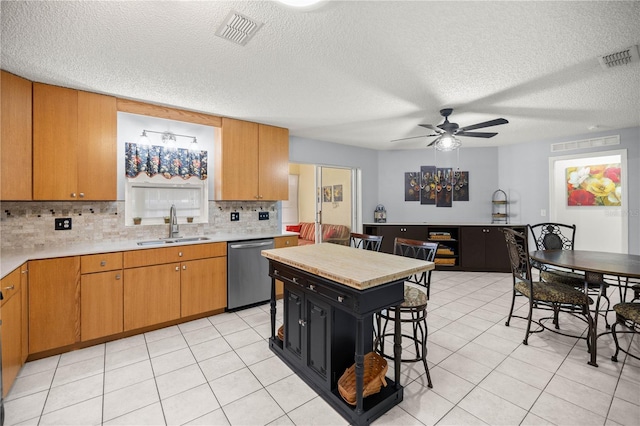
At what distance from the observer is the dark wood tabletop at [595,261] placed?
2.28 m

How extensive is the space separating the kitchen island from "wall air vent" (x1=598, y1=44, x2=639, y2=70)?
225cm

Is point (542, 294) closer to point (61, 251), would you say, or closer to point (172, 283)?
point (172, 283)

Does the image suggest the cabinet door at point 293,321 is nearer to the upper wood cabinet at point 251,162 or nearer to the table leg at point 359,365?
the table leg at point 359,365

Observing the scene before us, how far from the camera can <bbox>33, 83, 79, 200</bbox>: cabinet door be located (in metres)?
2.62

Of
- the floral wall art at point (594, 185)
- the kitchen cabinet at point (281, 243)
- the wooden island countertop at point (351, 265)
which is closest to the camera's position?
the wooden island countertop at point (351, 265)

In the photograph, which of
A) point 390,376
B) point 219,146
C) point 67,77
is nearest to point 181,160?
point 219,146

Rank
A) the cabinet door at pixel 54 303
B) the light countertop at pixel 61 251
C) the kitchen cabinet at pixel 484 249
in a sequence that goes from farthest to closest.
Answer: the kitchen cabinet at pixel 484 249 → the cabinet door at pixel 54 303 → the light countertop at pixel 61 251

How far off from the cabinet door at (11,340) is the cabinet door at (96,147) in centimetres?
116

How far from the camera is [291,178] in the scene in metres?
7.24

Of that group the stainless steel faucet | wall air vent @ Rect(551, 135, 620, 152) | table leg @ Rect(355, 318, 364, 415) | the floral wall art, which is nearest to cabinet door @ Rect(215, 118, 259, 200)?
the stainless steel faucet

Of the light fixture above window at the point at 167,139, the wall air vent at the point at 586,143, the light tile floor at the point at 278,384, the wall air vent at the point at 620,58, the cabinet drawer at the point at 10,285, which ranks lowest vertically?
the light tile floor at the point at 278,384

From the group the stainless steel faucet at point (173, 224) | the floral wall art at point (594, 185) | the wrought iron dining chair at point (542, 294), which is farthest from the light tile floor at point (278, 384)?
the floral wall art at point (594, 185)

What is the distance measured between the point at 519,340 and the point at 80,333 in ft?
13.7

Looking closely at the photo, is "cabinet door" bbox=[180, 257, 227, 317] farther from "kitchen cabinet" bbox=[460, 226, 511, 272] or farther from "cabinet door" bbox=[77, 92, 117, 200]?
"kitchen cabinet" bbox=[460, 226, 511, 272]
